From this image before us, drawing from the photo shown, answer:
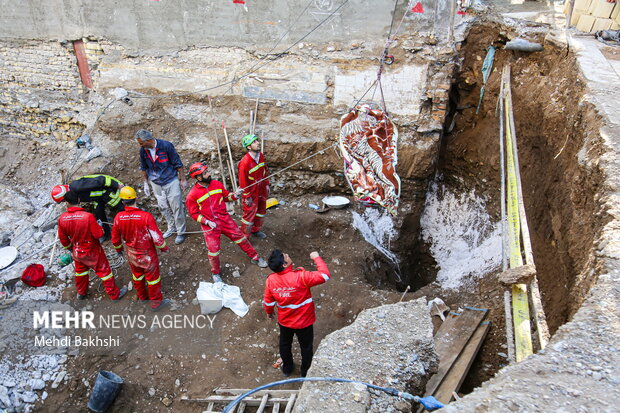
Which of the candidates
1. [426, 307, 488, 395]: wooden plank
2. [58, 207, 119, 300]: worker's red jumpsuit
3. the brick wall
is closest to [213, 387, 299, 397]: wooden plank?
[426, 307, 488, 395]: wooden plank

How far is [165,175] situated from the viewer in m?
5.76

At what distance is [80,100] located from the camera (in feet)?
26.3

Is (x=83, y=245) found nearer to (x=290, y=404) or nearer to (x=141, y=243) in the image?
(x=141, y=243)

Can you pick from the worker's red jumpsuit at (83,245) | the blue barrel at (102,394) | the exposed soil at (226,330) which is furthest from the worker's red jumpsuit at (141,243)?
the blue barrel at (102,394)

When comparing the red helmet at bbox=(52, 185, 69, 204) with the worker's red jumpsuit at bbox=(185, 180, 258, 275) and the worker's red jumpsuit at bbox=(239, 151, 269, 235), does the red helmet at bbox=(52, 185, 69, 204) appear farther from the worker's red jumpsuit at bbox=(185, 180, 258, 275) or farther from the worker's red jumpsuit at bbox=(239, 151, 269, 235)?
the worker's red jumpsuit at bbox=(239, 151, 269, 235)

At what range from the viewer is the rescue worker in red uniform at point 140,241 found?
4.83 meters

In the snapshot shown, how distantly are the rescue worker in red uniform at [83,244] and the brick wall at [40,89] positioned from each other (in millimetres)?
3622

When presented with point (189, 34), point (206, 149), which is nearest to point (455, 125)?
point (206, 149)

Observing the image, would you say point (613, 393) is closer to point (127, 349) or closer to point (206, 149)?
point (127, 349)

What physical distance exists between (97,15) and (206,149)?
3115 mm

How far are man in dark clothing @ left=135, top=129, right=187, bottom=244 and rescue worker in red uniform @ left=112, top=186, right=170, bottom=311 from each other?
750 millimetres

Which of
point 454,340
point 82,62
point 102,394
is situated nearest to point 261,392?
point 102,394

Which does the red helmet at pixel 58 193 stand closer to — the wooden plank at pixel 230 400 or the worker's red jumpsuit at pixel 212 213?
the worker's red jumpsuit at pixel 212 213

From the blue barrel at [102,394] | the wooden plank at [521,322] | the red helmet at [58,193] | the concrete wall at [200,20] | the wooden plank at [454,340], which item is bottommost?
the blue barrel at [102,394]
